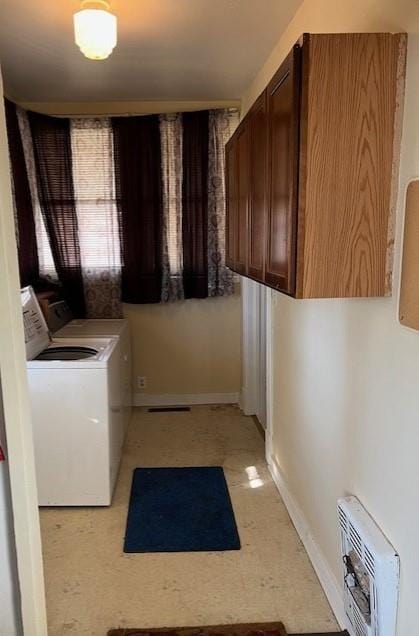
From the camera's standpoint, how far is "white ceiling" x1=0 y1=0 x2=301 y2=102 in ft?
7.29

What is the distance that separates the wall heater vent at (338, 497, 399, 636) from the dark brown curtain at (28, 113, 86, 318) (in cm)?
294

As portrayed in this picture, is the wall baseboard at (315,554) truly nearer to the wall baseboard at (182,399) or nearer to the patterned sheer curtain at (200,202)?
the wall baseboard at (182,399)

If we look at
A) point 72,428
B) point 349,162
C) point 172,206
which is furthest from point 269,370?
point 349,162

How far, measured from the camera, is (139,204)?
3930 millimetres

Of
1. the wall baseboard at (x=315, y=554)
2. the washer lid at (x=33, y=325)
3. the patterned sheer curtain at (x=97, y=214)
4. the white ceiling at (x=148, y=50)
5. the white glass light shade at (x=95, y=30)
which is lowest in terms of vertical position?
the wall baseboard at (x=315, y=554)

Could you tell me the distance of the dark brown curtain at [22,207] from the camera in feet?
→ 11.2

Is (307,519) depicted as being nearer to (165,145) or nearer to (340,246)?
(340,246)

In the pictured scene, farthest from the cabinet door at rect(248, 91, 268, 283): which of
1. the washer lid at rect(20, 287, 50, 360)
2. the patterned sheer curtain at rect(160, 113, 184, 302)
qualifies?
the patterned sheer curtain at rect(160, 113, 184, 302)

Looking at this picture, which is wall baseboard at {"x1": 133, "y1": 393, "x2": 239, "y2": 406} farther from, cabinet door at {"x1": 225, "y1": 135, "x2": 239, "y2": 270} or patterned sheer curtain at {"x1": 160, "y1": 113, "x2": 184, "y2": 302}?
cabinet door at {"x1": 225, "y1": 135, "x2": 239, "y2": 270}

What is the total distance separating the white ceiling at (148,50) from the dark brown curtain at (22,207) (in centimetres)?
31

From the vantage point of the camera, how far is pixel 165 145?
387cm

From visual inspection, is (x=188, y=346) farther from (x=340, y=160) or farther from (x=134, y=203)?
(x=340, y=160)

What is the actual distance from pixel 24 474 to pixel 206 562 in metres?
1.16

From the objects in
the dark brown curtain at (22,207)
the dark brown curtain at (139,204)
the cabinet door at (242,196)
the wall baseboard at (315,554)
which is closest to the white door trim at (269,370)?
the wall baseboard at (315,554)
